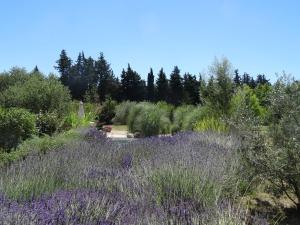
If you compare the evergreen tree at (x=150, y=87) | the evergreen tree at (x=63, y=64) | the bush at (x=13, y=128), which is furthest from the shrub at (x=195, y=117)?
the evergreen tree at (x=63, y=64)

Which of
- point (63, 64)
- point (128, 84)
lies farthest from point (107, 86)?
point (63, 64)

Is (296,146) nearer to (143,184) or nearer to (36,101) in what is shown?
(143,184)

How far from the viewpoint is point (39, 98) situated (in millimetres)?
18969

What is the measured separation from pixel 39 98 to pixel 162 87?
110ft

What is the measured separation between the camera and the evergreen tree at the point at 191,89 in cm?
4791

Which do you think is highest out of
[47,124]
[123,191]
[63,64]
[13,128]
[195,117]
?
[63,64]

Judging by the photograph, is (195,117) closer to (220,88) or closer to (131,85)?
(220,88)

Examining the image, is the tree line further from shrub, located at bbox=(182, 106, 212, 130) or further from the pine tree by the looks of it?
shrub, located at bbox=(182, 106, 212, 130)

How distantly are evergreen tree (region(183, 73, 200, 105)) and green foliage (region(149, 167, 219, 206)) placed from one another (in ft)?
139

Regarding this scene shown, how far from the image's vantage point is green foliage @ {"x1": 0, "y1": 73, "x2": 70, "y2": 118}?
1894 cm

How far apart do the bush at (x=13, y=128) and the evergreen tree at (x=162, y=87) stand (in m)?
39.5

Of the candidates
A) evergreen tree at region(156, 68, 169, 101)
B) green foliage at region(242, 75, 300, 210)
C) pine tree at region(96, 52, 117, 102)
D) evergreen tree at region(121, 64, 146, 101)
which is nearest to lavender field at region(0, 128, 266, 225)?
green foliage at region(242, 75, 300, 210)

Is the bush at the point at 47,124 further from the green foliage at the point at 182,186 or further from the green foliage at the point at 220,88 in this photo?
the green foliage at the point at 182,186

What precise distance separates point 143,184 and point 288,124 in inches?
89.2
